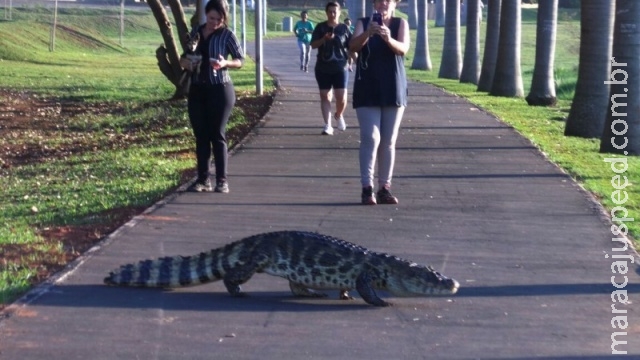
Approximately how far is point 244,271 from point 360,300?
0.79m

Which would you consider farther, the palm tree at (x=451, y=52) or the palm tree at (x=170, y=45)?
the palm tree at (x=451, y=52)

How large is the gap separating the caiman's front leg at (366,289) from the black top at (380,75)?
3595mm

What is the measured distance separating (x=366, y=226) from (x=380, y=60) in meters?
1.61

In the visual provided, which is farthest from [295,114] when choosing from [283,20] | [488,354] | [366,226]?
[283,20]

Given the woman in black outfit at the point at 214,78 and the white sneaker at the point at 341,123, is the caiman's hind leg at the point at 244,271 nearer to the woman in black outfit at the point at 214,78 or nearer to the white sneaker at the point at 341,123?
the woman in black outfit at the point at 214,78

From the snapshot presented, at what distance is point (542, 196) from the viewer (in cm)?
1182

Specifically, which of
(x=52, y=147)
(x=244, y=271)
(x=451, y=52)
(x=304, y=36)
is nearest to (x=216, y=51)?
(x=244, y=271)

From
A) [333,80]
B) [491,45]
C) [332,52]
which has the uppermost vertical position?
[332,52]

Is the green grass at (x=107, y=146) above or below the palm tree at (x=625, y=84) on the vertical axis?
below

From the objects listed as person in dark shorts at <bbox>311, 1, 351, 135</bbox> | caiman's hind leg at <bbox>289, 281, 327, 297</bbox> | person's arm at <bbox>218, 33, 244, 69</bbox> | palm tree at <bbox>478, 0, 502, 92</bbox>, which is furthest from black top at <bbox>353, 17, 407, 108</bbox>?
palm tree at <bbox>478, 0, 502, 92</bbox>

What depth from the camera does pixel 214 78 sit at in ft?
37.2

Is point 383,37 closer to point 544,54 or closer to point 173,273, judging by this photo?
point 173,273

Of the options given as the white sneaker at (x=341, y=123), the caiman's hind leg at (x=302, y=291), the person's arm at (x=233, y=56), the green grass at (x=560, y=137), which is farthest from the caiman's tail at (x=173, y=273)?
the white sneaker at (x=341, y=123)

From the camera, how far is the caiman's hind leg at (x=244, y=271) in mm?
7531
